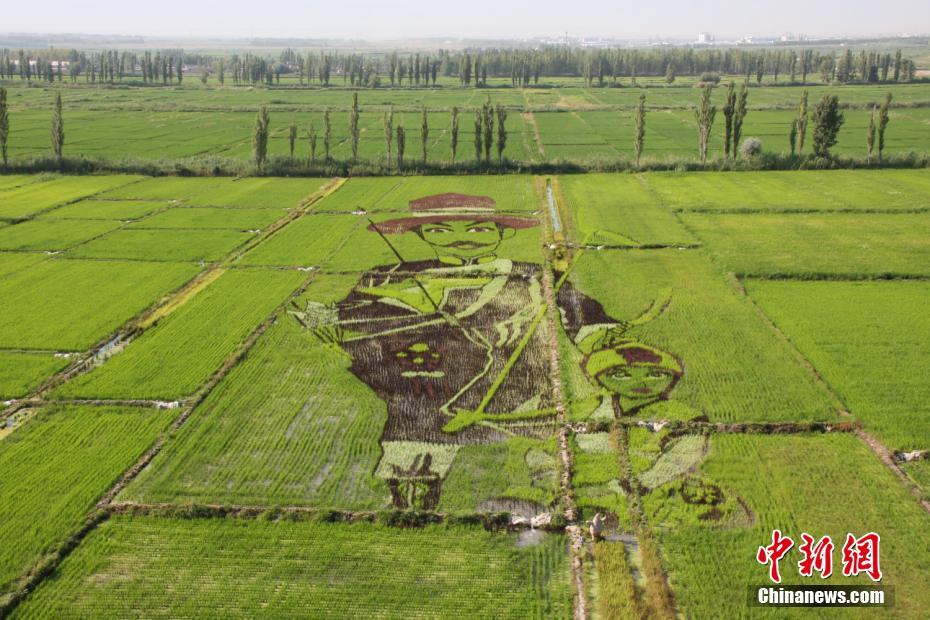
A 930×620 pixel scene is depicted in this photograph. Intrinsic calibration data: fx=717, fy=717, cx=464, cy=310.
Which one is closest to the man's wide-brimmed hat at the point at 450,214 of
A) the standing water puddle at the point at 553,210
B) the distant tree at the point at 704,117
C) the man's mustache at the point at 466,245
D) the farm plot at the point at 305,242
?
the standing water puddle at the point at 553,210

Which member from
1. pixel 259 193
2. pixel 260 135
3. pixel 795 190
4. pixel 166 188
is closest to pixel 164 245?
pixel 259 193

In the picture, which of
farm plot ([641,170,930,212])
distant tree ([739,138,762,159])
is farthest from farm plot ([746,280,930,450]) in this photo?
distant tree ([739,138,762,159])

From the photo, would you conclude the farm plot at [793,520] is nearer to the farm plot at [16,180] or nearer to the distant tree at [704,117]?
the distant tree at [704,117]

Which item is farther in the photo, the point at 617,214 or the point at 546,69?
the point at 546,69

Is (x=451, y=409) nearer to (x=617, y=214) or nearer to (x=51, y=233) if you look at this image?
(x=617, y=214)

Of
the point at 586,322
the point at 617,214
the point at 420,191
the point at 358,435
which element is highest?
the point at 420,191

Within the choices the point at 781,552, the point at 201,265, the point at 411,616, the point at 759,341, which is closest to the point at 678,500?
the point at 781,552

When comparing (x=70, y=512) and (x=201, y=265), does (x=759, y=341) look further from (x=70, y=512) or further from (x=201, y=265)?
(x=201, y=265)
